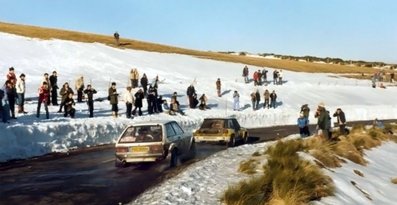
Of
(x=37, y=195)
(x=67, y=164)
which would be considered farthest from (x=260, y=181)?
(x=67, y=164)

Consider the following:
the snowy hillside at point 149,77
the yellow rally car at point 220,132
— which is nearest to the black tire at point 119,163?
the snowy hillside at point 149,77

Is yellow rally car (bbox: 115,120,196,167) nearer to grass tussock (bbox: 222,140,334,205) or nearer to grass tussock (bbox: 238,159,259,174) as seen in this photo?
grass tussock (bbox: 238,159,259,174)

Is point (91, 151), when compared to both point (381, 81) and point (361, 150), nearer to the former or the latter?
point (361, 150)

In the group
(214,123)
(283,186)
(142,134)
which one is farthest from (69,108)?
(283,186)

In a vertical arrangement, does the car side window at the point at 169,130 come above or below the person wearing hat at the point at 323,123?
above

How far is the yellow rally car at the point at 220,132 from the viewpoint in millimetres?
23828

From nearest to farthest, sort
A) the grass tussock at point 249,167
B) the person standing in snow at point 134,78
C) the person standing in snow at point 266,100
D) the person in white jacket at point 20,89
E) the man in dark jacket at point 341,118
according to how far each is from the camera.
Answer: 1. the grass tussock at point 249,167
2. the person in white jacket at point 20,89
3. the man in dark jacket at point 341,118
4. the person standing in snow at point 134,78
5. the person standing in snow at point 266,100

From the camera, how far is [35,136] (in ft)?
72.0

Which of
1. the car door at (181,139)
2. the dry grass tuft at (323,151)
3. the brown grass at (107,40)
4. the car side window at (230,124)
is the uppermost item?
the brown grass at (107,40)

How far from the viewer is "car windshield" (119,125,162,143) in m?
16.8

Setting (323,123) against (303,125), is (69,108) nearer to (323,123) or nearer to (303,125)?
(303,125)

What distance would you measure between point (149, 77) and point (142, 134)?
36906 mm

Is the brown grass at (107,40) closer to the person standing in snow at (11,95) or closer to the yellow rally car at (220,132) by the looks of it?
the person standing in snow at (11,95)

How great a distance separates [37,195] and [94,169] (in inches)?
166
